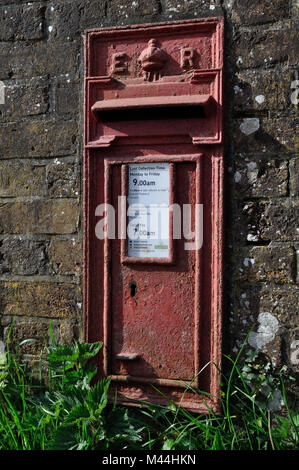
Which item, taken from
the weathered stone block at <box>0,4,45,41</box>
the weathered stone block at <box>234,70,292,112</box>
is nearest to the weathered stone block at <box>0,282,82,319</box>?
the weathered stone block at <box>234,70,292,112</box>

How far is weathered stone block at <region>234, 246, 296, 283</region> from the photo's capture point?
205cm

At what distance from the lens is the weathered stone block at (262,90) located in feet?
6.78

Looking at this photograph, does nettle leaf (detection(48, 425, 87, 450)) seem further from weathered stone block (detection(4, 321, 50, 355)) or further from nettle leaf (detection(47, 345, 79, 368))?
weathered stone block (detection(4, 321, 50, 355))

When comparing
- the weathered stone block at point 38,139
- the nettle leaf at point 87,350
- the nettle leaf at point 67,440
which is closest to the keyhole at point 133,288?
the nettle leaf at point 87,350

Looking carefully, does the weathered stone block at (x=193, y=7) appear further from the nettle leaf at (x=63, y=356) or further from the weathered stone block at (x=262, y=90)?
the nettle leaf at (x=63, y=356)

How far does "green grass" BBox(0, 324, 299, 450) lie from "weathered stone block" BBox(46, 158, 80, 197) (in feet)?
2.82

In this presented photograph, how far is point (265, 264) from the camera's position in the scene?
6.82ft

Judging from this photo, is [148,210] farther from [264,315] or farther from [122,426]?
[122,426]

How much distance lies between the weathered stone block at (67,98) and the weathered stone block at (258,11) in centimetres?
95

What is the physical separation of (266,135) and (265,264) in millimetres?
663

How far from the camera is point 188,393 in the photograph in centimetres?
209

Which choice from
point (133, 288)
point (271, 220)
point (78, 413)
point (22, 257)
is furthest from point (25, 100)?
point (78, 413)

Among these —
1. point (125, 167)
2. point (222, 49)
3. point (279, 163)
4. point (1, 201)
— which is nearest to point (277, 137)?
A: point (279, 163)

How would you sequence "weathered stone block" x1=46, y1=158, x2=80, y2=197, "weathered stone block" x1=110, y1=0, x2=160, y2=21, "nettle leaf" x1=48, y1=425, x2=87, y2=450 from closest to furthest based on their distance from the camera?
1. "nettle leaf" x1=48, y1=425, x2=87, y2=450
2. "weathered stone block" x1=110, y1=0, x2=160, y2=21
3. "weathered stone block" x1=46, y1=158, x2=80, y2=197
